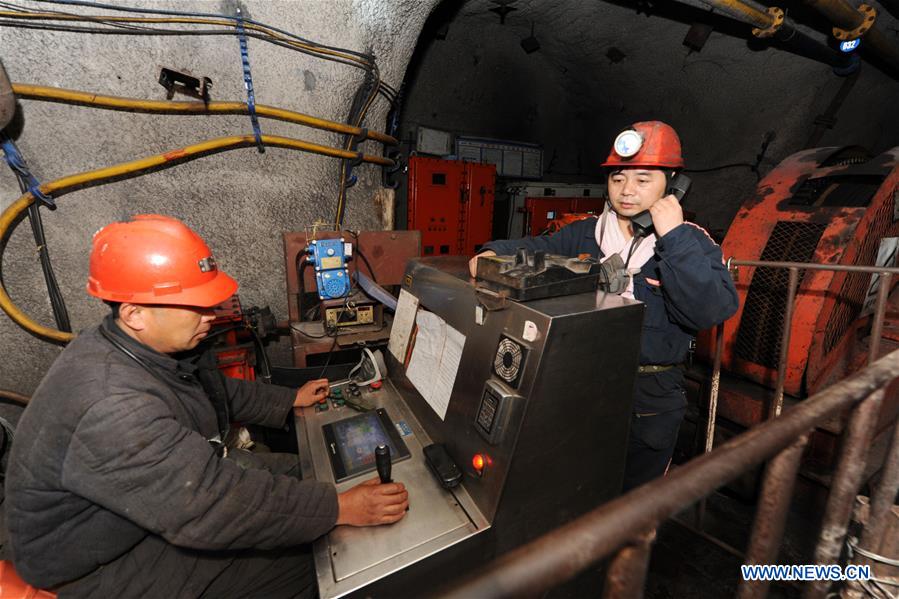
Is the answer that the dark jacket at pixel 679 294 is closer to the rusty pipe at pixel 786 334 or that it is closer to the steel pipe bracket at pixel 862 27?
the rusty pipe at pixel 786 334

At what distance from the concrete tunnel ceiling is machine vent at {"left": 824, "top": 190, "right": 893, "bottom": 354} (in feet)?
13.2

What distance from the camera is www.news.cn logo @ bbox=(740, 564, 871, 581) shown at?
648 mm

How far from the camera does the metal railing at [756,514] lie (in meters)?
0.38

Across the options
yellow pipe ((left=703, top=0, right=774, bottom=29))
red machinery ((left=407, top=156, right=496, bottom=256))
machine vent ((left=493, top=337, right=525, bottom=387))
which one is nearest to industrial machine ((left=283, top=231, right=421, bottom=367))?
machine vent ((left=493, top=337, right=525, bottom=387))

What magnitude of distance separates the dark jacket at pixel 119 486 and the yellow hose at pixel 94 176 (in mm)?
1753

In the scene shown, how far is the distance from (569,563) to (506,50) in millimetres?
8488

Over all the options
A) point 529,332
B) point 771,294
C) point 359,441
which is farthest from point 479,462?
point 771,294

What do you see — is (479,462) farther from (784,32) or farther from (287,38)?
(784,32)

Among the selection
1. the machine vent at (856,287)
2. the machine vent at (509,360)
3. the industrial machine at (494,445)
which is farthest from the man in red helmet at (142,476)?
the machine vent at (856,287)

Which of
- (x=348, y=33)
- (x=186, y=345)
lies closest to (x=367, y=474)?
(x=186, y=345)

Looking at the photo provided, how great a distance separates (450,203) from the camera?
5.74m

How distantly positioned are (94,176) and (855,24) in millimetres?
7309

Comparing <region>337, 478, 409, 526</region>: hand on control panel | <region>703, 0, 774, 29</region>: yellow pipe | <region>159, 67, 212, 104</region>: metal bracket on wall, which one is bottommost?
<region>337, 478, 409, 526</region>: hand on control panel

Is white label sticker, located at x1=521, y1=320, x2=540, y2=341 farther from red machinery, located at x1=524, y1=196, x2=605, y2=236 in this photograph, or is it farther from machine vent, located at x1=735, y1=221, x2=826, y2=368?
red machinery, located at x1=524, y1=196, x2=605, y2=236
